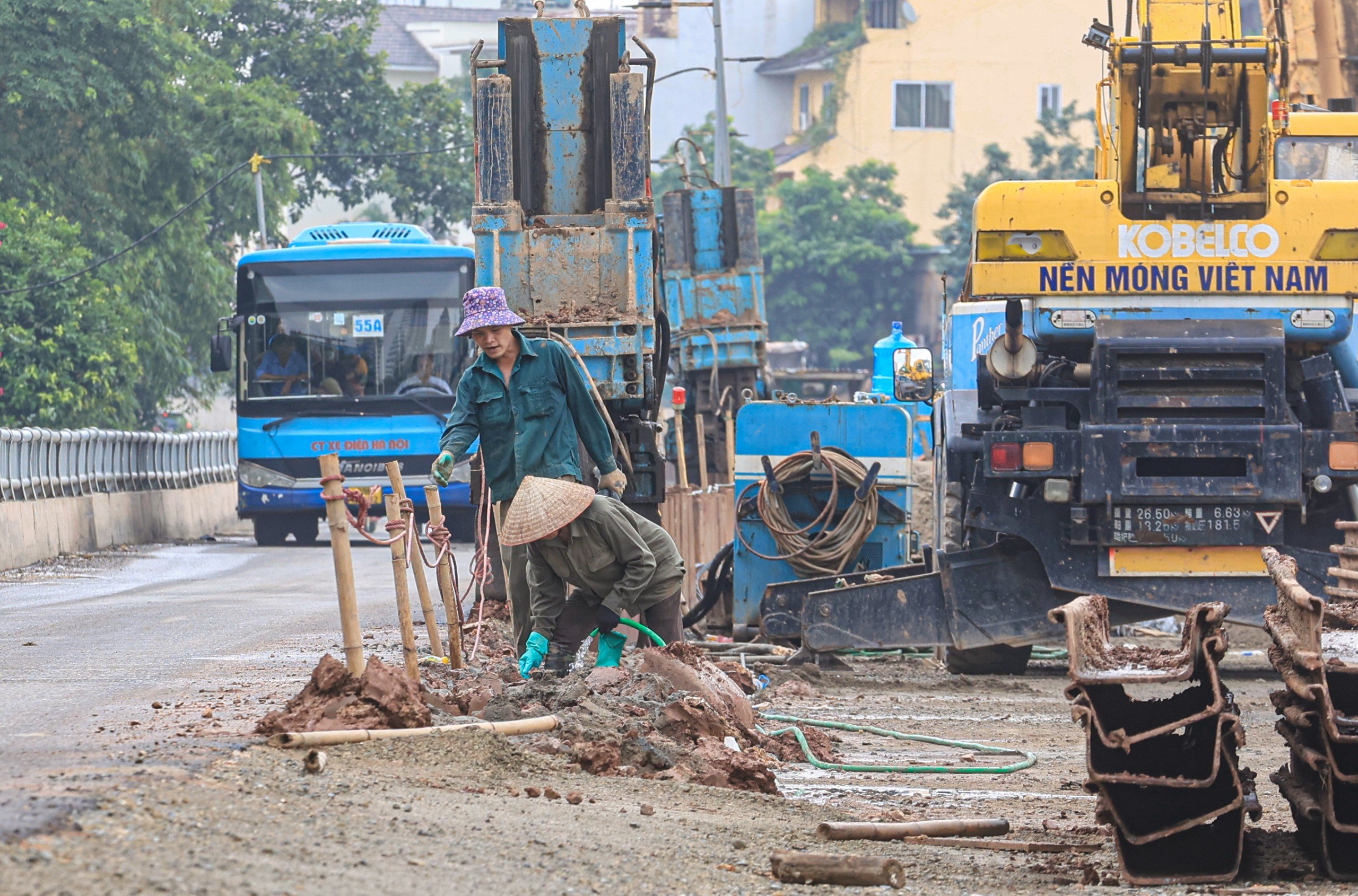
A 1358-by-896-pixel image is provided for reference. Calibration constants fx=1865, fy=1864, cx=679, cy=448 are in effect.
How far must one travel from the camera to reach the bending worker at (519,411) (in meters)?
8.88

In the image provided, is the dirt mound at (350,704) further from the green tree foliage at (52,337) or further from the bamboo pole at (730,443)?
the green tree foliage at (52,337)

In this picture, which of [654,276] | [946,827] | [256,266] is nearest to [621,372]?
[654,276]

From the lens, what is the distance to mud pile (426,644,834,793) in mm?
7203

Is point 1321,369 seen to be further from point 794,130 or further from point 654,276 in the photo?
Result: point 794,130

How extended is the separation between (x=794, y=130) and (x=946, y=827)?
55811 mm

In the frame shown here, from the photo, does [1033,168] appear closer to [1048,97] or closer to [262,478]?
[1048,97]

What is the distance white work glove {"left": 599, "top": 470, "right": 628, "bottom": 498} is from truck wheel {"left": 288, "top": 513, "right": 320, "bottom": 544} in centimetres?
1471

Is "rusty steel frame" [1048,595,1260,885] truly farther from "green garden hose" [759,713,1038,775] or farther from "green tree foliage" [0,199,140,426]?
"green tree foliage" [0,199,140,426]

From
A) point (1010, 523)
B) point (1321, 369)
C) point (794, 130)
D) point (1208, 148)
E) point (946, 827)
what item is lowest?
point (946, 827)

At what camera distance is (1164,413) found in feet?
33.2

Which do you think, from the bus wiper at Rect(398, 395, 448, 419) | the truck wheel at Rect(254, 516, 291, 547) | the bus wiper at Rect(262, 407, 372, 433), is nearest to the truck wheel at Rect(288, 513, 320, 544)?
the truck wheel at Rect(254, 516, 291, 547)

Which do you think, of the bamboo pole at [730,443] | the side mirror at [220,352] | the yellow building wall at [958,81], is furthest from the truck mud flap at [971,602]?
the yellow building wall at [958,81]

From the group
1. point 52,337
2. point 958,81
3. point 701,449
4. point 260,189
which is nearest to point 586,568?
point 701,449

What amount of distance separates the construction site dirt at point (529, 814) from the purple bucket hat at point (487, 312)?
64.8 inches
